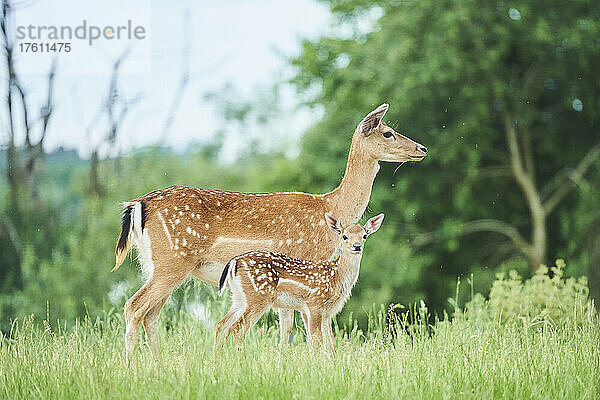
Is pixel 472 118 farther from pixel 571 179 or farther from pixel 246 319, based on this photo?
pixel 246 319

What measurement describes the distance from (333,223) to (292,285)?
38 centimetres

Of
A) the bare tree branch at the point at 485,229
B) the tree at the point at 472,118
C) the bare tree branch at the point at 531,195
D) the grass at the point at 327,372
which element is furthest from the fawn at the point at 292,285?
the bare tree branch at the point at 531,195

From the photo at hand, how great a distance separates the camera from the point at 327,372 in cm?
339

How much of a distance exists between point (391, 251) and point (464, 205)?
1.13 meters

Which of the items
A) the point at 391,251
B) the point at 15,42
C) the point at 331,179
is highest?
the point at 15,42

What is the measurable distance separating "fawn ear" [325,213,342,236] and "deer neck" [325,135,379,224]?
205 millimetres

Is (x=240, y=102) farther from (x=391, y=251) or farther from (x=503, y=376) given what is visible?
(x=503, y=376)

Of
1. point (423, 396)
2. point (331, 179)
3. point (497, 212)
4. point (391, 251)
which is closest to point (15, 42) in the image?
point (331, 179)

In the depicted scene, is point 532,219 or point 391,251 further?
point 532,219

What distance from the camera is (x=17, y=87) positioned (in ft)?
20.7

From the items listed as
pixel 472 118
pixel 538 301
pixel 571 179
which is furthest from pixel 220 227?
pixel 571 179

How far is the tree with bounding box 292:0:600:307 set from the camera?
7.45 meters

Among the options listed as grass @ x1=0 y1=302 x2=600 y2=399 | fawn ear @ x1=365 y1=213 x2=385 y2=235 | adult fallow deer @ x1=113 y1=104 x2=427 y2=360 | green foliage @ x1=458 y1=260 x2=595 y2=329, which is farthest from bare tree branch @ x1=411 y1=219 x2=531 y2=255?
fawn ear @ x1=365 y1=213 x2=385 y2=235

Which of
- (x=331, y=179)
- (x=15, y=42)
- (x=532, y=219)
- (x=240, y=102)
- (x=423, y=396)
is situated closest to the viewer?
(x=423, y=396)
